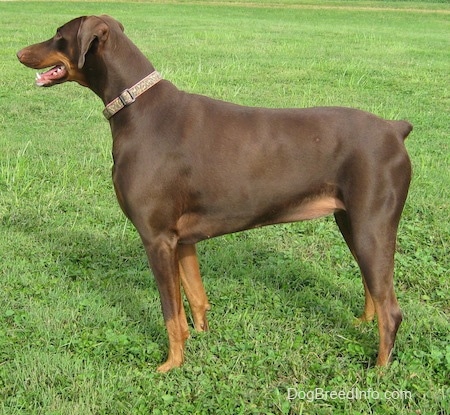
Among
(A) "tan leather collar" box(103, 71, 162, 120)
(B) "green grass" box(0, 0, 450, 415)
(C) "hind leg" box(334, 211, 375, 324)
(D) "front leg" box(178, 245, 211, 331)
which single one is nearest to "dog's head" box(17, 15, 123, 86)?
(A) "tan leather collar" box(103, 71, 162, 120)

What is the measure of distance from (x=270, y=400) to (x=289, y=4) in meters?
33.7

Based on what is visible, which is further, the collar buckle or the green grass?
the collar buckle

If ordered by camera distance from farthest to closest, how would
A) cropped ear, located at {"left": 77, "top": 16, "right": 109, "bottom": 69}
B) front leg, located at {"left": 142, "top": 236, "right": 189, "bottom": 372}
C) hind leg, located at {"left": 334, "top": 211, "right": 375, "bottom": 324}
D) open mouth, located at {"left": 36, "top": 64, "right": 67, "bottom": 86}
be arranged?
hind leg, located at {"left": 334, "top": 211, "right": 375, "bottom": 324} < open mouth, located at {"left": 36, "top": 64, "right": 67, "bottom": 86} < front leg, located at {"left": 142, "top": 236, "right": 189, "bottom": 372} < cropped ear, located at {"left": 77, "top": 16, "right": 109, "bottom": 69}

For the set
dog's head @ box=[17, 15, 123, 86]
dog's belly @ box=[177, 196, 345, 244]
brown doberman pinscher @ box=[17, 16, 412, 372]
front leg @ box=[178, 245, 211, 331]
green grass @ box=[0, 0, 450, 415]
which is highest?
dog's head @ box=[17, 15, 123, 86]

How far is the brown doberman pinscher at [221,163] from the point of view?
3438 mm

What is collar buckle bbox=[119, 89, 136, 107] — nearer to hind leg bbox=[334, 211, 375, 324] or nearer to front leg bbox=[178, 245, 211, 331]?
front leg bbox=[178, 245, 211, 331]

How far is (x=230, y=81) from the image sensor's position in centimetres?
1119

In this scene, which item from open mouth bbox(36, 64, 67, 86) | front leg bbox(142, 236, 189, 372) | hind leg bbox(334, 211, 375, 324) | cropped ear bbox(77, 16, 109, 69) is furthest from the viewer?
hind leg bbox(334, 211, 375, 324)

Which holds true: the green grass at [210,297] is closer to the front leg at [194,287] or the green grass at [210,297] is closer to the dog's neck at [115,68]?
the front leg at [194,287]

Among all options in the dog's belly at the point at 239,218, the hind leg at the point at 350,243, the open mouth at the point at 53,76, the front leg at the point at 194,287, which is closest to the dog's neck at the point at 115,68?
the open mouth at the point at 53,76

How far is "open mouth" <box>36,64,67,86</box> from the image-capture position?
3664mm

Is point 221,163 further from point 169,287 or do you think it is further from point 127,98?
point 169,287

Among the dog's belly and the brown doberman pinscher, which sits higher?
the brown doberman pinscher

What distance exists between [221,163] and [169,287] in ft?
2.49
